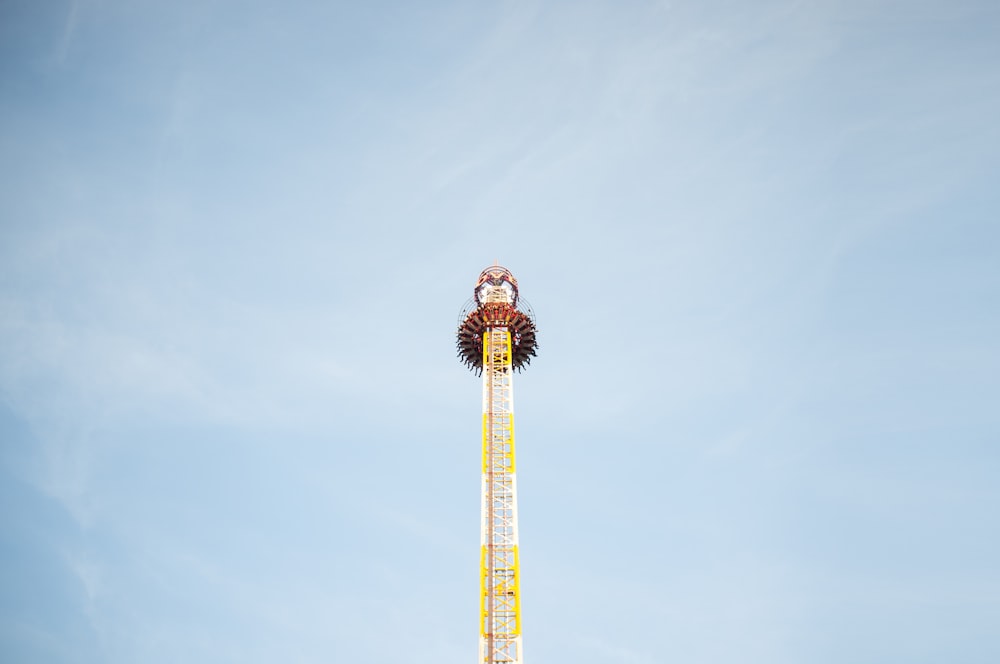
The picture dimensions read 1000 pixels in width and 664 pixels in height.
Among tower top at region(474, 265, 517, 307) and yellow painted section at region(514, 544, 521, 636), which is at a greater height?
tower top at region(474, 265, 517, 307)

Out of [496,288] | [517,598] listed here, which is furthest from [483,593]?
[496,288]

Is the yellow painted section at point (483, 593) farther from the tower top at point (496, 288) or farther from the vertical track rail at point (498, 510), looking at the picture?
the tower top at point (496, 288)

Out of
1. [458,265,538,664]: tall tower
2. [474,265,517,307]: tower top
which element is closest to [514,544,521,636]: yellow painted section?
[458,265,538,664]: tall tower

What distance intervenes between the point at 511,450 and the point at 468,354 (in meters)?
15.4

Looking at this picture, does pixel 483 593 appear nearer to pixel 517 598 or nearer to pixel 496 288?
pixel 517 598

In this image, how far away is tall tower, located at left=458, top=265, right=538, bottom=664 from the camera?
281 feet

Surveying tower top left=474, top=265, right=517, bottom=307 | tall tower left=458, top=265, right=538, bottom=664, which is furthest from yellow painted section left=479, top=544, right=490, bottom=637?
tower top left=474, top=265, right=517, bottom=307

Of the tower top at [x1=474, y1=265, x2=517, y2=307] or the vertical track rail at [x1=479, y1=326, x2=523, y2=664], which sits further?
the tower top at [x1=474, y1=265, x2=517, y2=307]

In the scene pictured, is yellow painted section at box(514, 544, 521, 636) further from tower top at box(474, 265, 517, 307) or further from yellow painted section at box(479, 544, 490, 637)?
tower top at box(474, 265, 517, 307)

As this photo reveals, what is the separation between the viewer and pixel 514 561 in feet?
291

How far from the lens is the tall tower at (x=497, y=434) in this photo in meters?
85.5

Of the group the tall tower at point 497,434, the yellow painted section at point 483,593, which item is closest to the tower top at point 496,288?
the tall tower at point 497,434

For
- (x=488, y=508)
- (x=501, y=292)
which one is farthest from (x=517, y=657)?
(x=501, y=292)

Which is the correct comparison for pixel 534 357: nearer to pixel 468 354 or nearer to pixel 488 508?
pixel 468 354
